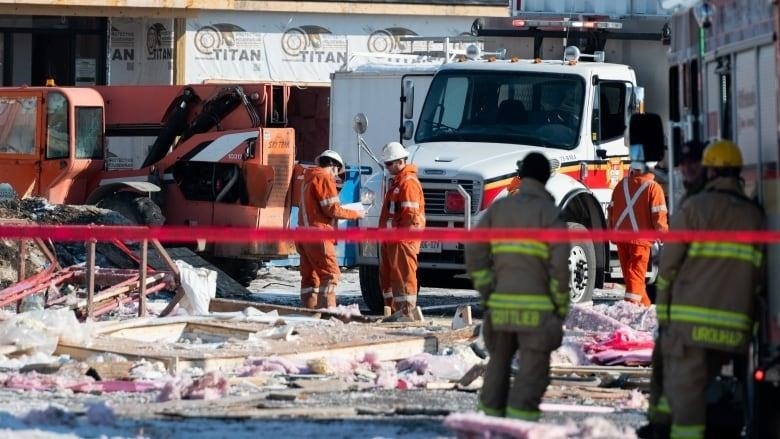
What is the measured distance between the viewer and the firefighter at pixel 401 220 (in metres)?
15.3

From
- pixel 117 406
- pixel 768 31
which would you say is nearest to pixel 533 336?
pixel 768 31

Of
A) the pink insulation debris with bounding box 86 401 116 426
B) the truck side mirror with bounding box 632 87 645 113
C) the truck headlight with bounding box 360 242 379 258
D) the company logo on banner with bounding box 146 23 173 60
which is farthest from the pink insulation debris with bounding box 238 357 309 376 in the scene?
the company logo on banner with bounding box 146 23 173 60

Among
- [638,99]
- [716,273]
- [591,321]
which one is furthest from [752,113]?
[638,99]

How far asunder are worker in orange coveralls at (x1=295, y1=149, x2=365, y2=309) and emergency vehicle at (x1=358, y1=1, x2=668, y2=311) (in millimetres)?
856

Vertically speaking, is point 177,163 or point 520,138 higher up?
point 520,138

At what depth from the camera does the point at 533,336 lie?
29.0ft

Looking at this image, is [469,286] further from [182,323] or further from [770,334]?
[770,334]

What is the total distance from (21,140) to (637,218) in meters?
7.63

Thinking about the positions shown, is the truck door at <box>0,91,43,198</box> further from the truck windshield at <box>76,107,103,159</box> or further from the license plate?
the license plate

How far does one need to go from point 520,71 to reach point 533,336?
28.2 feet

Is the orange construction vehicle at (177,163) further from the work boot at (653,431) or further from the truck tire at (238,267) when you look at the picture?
the work boot at (653,431)

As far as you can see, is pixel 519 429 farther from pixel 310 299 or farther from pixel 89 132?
pixel 89 132

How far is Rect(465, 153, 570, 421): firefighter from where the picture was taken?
29.0ft

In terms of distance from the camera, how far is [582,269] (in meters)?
16.5
